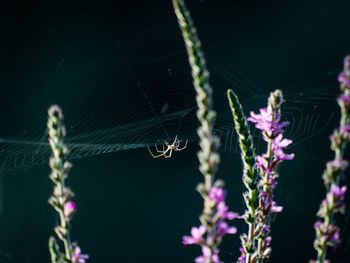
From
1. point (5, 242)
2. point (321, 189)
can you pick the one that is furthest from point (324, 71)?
point (5, 242)

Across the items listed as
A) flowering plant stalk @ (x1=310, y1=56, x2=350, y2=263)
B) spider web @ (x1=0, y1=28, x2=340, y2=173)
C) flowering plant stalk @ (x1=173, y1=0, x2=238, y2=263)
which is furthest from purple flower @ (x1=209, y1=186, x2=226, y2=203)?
spider web @ (x1=0, y1=28, x2=340, y2=173)

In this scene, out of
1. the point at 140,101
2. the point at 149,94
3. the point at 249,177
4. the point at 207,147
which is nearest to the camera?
the point at 207,147

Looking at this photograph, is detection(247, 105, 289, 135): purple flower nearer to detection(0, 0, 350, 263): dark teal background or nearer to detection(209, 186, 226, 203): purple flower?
detection(209, 186, 226, 203): purple flower

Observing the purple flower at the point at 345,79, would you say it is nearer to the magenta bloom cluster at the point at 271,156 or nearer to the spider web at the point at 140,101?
the magenta bloom cluster at the point at 271,156

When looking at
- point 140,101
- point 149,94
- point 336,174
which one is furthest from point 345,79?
point 149,94

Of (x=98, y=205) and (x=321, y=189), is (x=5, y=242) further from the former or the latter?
(x=321, y=189)

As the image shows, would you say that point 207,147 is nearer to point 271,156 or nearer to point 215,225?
point 215,225
